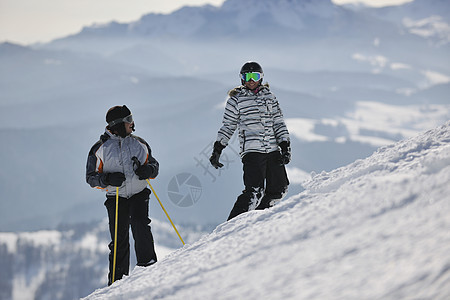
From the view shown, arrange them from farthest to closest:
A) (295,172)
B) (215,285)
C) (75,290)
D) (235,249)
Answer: (295,172)
(75,290)
(235,249)
(215,285)

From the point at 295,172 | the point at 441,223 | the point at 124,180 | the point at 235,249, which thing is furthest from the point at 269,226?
the point at 295,172

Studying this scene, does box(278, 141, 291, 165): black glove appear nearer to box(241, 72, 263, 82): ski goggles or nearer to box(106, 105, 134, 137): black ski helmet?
box(241, 72, 263, 82): ski goggles

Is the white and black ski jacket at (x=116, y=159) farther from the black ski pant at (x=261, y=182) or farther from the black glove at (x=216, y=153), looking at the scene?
the black ski pant at (x=261, y=182)

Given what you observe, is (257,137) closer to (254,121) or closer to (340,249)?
(254,121)

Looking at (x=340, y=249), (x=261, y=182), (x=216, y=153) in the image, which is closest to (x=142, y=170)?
(x=216, y=153)

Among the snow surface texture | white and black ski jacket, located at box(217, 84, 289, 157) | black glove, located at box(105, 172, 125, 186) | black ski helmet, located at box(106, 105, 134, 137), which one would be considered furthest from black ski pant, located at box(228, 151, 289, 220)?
black ski helmet, located at box(106, 105, 134, 137)

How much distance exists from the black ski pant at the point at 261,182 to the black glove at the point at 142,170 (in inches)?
46.2

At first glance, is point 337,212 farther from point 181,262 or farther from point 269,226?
point 181,262

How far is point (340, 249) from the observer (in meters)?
2.68

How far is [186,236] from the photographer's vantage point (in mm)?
137125

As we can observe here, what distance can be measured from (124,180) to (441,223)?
3.40 m

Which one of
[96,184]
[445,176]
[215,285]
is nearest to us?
[215,285]

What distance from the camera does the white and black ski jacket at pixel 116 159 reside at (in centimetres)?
484

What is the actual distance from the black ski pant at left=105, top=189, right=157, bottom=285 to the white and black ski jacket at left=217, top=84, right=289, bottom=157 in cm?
140
